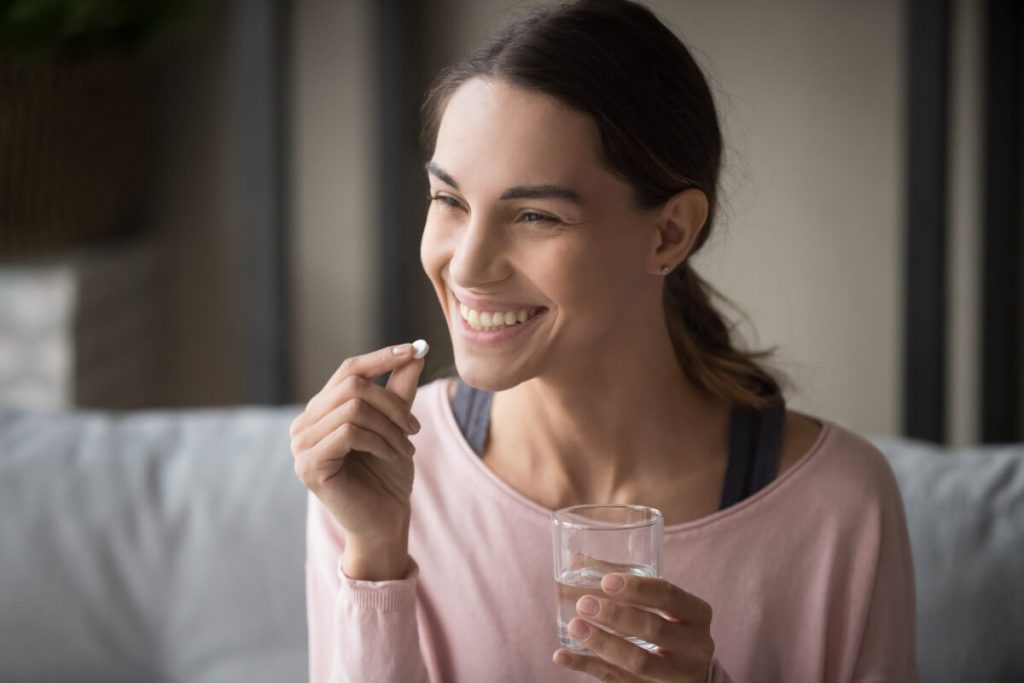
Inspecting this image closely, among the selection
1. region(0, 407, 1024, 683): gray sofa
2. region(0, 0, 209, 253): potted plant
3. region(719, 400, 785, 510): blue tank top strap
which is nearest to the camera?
region(719, 400, 785, 510): blue tank top strap

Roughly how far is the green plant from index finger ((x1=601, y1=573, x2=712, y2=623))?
1.99 m

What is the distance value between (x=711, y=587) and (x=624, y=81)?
522mm

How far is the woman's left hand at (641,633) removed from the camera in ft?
3.63

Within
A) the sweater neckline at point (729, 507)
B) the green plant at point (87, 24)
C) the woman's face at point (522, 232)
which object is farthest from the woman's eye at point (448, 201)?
the green plant at point (87, 24)

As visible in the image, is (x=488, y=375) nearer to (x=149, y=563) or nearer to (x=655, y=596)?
(x=655, y=596)

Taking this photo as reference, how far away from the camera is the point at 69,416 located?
2.00 m

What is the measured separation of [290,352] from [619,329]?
1662 millimetres

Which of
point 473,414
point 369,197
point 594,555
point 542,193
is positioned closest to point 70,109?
point 369,197

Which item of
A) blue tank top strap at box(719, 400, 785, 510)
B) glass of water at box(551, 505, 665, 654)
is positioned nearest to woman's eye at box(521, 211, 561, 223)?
glass of water at box(551, 505, 665, 654)

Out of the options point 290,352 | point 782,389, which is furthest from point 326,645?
point 290,352

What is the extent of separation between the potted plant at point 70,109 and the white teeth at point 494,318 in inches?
68.8

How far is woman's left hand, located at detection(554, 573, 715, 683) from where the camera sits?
3.63 feet

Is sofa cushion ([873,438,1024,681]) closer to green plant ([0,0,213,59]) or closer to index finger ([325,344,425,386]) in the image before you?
index finger ([325,344,425,386])

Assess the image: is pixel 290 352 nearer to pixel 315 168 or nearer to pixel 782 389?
pixel 315 168
